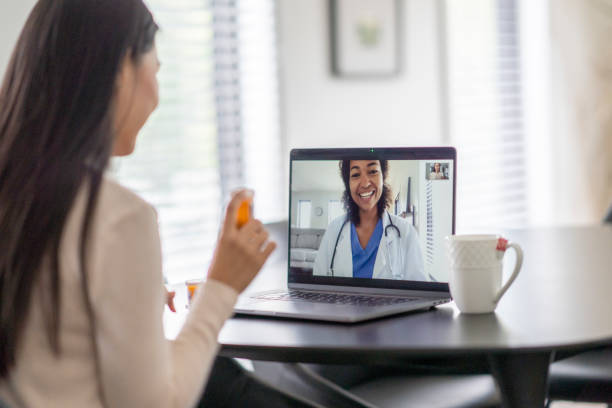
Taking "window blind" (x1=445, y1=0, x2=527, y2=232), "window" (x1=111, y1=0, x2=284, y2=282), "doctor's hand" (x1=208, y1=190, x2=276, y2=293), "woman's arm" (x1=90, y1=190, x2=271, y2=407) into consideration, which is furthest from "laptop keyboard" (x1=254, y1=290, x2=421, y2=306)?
"window blind" (x1=445, y1=0, x2=527, y2=232)

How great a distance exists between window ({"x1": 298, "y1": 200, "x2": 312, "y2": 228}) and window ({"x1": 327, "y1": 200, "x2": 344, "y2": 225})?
0.05 meters

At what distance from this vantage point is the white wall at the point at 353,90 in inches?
137

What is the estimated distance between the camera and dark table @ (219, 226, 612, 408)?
103 cm

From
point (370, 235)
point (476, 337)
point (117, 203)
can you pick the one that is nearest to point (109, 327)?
point (117, 203)

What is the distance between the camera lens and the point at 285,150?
137 inches

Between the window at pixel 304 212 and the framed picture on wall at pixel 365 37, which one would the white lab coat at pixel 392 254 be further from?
the framed picture on wall at pixel 365 37

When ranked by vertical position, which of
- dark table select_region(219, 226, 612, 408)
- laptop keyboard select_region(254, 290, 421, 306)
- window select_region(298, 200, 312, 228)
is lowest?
dark table select_region(219, 226, 612, 408)

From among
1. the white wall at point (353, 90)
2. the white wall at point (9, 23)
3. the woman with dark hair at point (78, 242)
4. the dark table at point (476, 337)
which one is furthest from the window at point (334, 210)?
the white wall at point (353, 90)

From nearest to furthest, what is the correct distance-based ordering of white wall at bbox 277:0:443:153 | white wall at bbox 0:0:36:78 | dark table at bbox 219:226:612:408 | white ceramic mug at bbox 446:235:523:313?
1. dark table at bbox 219:226:612:408
2. white ceramic mug at bbox 446:235:523:313
3. white wall at bbox 0:0:36:78
4. white wall at bbox 277:0:443:153

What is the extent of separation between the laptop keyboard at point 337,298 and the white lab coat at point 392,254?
4 cm

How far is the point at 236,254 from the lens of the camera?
1.04 metres

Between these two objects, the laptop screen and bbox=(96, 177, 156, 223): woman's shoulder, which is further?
the laptop screen

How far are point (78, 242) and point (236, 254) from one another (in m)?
0.24

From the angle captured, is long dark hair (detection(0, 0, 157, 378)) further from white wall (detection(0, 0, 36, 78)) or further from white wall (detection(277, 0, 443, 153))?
white wall (detection(277, 0, 443, 153))
